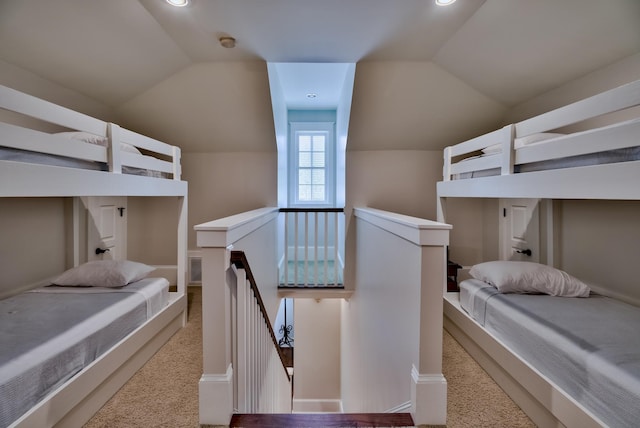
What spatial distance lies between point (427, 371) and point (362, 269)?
181 centimetres

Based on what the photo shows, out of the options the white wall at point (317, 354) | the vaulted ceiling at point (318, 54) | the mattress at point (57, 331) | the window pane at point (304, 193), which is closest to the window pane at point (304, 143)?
the window pane at point (304, 193)

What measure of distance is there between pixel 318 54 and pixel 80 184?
2.16m

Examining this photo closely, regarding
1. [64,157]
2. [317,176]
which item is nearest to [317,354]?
[317,176]

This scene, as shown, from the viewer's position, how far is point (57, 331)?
1536 millimetres

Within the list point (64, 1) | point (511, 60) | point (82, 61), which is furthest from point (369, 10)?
point (82, 61)

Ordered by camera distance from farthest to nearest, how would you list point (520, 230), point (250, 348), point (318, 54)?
1. point (520, 230)
2. point (318, 54)
3. point (250, 348)

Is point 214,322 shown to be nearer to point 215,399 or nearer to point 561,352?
point 215,399

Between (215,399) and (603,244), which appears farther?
(603,244)

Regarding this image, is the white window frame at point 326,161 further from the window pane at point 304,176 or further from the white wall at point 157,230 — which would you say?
the white wall at point 157,230

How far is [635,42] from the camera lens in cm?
196

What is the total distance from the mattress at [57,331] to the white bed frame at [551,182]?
91.7 inches

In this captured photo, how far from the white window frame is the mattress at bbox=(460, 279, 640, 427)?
3.45 metres

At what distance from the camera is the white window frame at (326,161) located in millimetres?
5250

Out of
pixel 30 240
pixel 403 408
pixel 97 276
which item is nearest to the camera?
pixel 403 408
